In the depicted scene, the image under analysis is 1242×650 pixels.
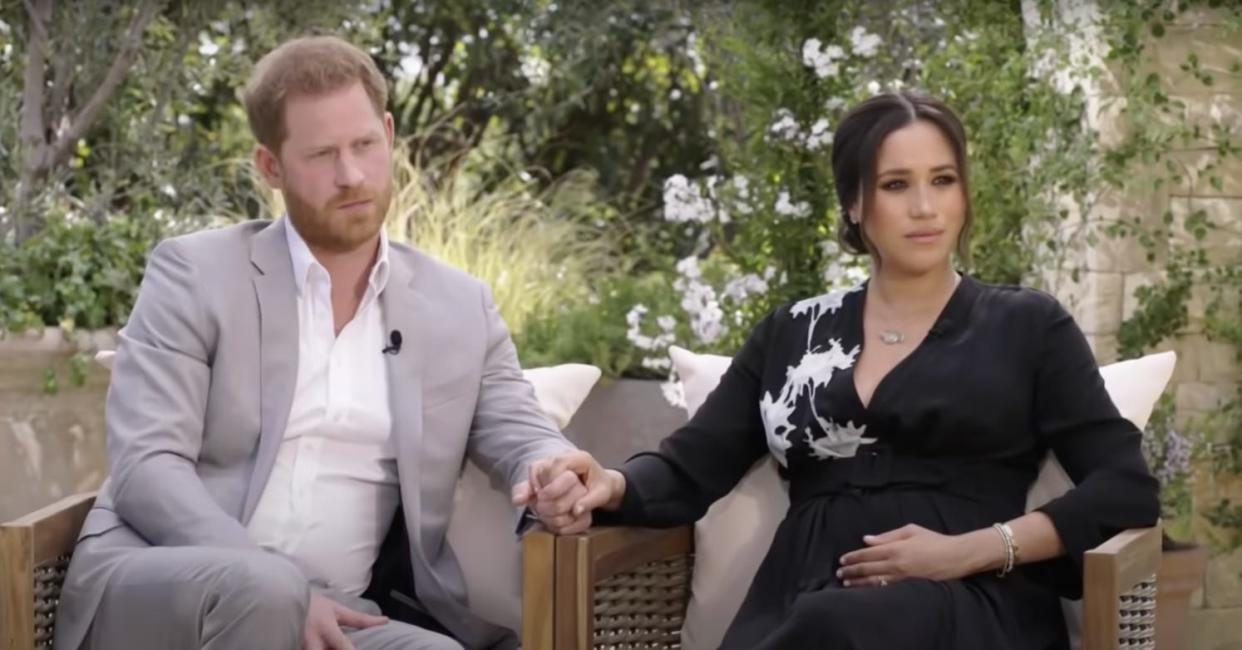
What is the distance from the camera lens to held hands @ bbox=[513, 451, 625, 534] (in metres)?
2.90

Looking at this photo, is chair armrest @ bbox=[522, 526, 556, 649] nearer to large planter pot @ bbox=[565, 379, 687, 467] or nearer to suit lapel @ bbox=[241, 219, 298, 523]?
suit lapel @ bbox=[241, 219, 298, 523]

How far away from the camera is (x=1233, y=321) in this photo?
15.2 feet

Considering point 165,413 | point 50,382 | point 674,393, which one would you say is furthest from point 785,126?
point 165,413

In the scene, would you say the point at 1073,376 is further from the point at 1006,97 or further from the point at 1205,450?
the point at 1006,97

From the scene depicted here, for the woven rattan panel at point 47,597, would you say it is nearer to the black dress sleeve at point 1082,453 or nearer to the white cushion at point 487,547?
the white cushion at point 487,547

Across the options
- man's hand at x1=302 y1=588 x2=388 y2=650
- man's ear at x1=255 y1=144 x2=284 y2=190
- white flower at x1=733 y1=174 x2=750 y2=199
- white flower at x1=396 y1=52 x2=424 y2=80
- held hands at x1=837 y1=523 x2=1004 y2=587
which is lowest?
man's hand at x1=302 y1=588 x2=388 y2=650

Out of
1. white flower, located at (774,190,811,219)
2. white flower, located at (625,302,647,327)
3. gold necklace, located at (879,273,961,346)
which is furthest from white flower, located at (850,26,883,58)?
gold necklace, located at (879,273,961,346)

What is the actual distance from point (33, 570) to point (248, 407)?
1.35 feet

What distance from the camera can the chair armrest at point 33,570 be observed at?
2.79 meters

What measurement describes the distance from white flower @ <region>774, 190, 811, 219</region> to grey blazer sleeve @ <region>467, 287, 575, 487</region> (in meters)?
2.26

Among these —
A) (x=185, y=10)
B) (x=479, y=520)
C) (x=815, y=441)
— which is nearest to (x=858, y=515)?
(x=815, y=441)

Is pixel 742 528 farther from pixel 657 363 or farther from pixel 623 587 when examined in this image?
pixel 657 363

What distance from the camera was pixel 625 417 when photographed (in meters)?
5.88

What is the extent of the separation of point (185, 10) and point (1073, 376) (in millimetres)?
4457
